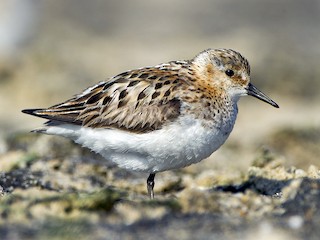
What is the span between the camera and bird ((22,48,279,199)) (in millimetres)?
7234

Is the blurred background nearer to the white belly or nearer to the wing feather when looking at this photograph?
the wing feather

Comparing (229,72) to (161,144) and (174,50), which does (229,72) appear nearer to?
(161,144)

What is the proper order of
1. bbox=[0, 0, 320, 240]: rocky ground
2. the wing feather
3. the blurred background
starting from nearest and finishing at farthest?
bbox=[0, 0, 320, 240]: rocky ground < the wing feather < the blurred background

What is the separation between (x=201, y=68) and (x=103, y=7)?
20746mm

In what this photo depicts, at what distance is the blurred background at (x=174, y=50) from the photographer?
43.6 ft

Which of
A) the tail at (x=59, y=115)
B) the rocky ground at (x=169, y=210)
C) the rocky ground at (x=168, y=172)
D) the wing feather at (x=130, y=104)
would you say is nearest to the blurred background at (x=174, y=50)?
the rocky ground at (x=168, y=172)

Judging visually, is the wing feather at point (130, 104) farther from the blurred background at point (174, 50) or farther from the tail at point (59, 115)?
the blurred background at point (174, 50)

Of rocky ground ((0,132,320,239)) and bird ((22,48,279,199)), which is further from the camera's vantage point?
bird ((22,48,279,199))

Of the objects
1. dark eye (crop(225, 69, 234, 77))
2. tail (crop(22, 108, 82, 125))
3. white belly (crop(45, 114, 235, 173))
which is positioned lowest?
white belly (crop(45, 114, 235, 173))

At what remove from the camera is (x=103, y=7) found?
92.3ft

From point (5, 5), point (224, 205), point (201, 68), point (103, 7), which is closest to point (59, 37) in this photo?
point (5, 5)

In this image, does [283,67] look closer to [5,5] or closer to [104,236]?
[5,5]

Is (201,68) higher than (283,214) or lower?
higher

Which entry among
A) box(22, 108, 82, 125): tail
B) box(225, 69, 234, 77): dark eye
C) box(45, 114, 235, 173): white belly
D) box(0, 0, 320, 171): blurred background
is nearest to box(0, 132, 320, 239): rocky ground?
box(45, 114, 235, 173): white belly
